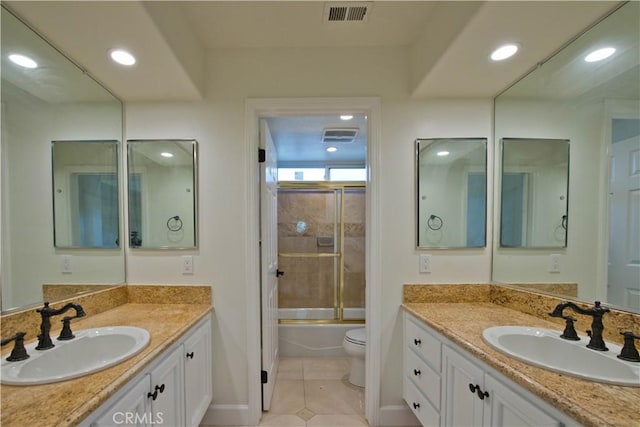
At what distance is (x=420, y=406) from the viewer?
5.36 ft

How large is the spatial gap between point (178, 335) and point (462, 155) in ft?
6.63

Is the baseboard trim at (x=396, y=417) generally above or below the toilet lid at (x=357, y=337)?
below

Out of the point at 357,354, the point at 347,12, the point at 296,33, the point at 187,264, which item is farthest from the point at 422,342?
the point at 296,33

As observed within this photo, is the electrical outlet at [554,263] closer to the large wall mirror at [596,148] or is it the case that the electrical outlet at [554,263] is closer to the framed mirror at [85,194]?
the large wall mirror at [596,148]

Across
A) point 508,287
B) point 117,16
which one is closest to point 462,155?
point 508,287

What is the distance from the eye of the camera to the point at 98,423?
85 centimetres

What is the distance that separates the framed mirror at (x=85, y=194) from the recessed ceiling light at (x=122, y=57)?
21.1 inches

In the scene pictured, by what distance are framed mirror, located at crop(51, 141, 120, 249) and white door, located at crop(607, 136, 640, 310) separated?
266cm

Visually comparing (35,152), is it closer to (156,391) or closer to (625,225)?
(156,391)

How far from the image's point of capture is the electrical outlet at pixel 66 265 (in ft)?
4.74

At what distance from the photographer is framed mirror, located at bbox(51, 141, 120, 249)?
1.46 m

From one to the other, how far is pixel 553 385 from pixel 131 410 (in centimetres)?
142

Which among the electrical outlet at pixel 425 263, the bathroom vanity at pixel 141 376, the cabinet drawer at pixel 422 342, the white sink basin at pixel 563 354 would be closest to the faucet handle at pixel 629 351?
the white sink basin at pixel 563 354

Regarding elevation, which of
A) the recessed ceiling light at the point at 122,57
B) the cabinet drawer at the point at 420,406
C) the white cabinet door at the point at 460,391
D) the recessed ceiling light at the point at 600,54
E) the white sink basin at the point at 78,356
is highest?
the recessed ceiling light at the point at 122,57
